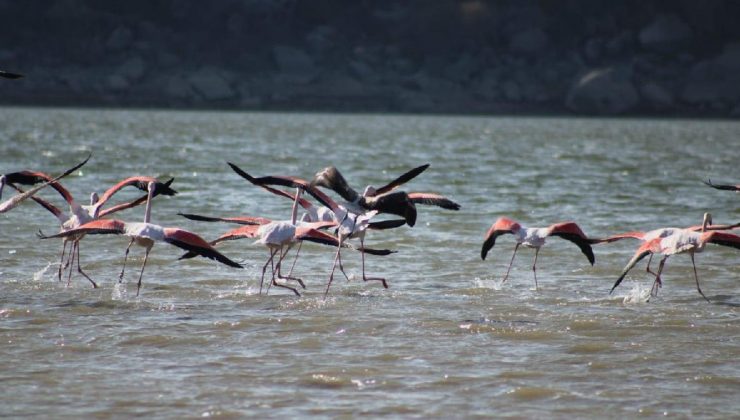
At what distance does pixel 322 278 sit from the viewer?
14844 mm

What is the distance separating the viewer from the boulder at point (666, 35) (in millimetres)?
A: 115750

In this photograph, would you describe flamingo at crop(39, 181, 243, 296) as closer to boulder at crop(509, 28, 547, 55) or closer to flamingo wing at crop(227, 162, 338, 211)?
flamingo wing at crop(227, 162, 338, 211)

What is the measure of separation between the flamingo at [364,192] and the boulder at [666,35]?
10644 cm

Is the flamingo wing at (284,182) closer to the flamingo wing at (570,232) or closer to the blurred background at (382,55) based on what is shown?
the flamingo wing at (570,232)

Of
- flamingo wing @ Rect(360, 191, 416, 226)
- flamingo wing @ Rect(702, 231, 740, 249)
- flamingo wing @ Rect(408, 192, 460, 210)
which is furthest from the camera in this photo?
flamingo wing @ Rect(408, 192, 460, 210)

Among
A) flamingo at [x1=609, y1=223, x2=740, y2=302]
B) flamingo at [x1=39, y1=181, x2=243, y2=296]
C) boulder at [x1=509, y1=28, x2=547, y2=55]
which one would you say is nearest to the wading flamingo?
flamingo at [x1=609, y1=223, x2=740, y2=302]

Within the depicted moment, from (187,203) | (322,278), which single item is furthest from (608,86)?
(322,278)

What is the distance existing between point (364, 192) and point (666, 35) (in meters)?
109

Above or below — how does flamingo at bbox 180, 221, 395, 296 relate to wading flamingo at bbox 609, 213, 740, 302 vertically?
below

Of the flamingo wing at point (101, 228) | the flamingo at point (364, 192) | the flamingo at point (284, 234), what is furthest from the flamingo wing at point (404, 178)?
the flamingo wing at point (101, 228)

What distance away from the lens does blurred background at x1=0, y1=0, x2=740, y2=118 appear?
4323 inches

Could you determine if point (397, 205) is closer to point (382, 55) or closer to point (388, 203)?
point (388, 203)

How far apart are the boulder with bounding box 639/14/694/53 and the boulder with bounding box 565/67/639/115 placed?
7.60 metres

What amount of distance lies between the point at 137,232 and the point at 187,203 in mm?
11503
